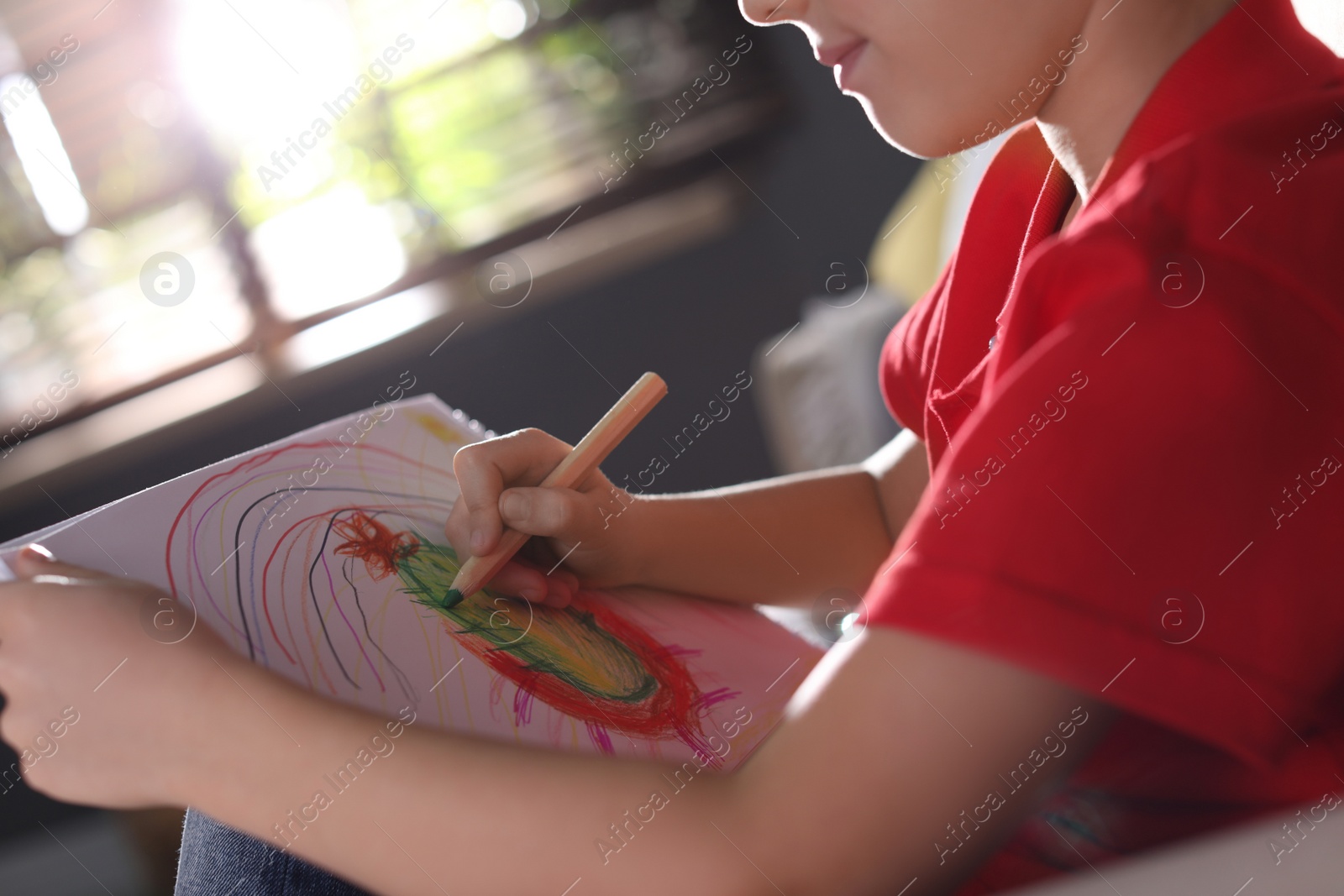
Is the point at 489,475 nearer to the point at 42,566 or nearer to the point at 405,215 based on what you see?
the point at 42,566

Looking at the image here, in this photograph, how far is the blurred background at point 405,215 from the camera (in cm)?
183

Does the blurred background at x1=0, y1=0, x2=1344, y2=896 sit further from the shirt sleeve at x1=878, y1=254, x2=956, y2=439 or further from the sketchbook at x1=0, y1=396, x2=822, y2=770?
the sketchbook at x1=0, y1=396, x2=822, y2=770

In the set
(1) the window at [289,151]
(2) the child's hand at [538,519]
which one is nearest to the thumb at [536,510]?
(2) the child's hand at [538,519]

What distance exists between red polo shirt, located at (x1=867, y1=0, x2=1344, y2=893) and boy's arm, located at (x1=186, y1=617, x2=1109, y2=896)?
0.01 meters

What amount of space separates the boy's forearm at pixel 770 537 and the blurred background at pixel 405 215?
1050 mm

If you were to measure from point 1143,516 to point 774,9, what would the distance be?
0.31m

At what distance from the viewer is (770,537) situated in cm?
68

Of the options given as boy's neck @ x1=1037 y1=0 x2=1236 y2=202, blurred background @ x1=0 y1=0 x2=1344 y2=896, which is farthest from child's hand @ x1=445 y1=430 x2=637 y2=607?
blurred background @ x1=0 y1=0 x2=1344 y2=896

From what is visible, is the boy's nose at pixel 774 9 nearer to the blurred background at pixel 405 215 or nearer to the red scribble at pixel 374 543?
the red scribble at pixel 374 543

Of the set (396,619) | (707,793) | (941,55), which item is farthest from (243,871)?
(941,55)

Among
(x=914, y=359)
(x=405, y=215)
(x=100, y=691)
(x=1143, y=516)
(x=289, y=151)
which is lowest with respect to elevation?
(x=1143, y=516)

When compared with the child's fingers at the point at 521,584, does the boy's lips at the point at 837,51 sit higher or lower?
higher

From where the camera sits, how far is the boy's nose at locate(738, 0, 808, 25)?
0.47m

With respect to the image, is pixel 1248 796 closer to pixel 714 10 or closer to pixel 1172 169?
pixel 1172 169
